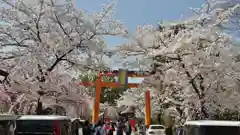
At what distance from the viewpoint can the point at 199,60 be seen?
790 inches

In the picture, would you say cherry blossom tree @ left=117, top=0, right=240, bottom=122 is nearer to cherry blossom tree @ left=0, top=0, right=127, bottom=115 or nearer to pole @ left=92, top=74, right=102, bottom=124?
cherry blossom tree @ left=0, top=0, right=127, bottom=115

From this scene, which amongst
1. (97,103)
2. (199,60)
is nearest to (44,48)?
(199,60)

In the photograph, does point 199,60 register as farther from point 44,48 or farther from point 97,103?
point 97,103

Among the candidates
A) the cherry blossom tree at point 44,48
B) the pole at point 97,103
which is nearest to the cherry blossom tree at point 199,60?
the cherry blossom tree at point 44,48

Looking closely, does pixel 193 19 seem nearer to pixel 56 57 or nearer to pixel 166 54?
pixel 166 54

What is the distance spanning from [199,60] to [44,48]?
7.16 meters

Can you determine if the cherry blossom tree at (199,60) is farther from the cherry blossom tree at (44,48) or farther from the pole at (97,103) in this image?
the pole at (97,103)

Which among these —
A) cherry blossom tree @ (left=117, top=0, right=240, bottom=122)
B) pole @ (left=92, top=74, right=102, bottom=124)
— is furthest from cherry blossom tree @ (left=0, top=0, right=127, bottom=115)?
pole @ (left=92, top=74, right=102, bottom=124)

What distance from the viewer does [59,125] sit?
11.8m

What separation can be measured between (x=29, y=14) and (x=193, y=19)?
8.23m

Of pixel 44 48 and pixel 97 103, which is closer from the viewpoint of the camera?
pixel 44 48

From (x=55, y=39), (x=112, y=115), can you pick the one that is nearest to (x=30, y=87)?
(x=55, y=39)

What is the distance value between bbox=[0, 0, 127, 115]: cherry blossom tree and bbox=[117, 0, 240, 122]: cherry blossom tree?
10.5ft

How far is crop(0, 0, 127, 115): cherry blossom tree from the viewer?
18.7 metres
